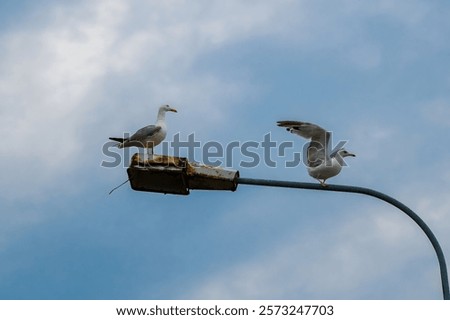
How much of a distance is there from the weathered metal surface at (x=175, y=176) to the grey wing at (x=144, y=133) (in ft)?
16.9

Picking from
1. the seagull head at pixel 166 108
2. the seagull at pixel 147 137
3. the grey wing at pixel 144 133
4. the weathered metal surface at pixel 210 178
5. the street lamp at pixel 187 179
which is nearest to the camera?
the street lamp at pixel 187 179

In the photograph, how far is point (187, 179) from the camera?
8898 mm

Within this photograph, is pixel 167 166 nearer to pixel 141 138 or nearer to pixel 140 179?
pixel 140 179

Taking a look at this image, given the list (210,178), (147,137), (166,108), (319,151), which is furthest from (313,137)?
(166,108)

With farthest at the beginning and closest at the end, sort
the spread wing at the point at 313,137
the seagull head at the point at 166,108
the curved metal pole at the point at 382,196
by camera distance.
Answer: the seagull head at the point at 166,108, the spread wing at the point at 313,137, the curved metal pole at the point at 382,196

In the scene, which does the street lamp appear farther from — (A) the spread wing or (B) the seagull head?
(B) the seagull head

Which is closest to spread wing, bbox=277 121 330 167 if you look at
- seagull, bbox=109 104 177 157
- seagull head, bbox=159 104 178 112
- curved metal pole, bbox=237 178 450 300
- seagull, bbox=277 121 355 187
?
seagull, bbox=277 121 355 187

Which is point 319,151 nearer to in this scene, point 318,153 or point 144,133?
point 318,153

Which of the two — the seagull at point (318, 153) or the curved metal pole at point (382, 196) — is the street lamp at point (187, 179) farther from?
the seagull at point (318, 153)

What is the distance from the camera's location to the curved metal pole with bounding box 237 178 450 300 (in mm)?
8152

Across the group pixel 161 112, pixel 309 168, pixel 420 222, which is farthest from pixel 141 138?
pixel 420 222

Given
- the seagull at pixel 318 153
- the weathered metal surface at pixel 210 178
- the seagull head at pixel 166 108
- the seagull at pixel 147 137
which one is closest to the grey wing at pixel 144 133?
the seagull at pixel 147 137

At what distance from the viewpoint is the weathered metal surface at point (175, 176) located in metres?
8.77
